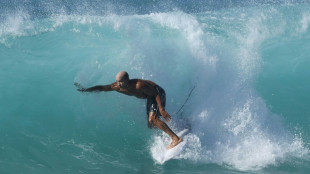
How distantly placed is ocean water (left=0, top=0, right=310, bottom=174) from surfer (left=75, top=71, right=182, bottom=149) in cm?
61

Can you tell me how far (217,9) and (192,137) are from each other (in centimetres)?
815

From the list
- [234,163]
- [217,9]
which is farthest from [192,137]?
[217,9]

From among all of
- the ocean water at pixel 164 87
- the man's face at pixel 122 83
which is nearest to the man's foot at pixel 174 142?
the ocean water at pixel 164 87

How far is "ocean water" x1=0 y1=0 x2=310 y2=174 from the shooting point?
21.9 ft

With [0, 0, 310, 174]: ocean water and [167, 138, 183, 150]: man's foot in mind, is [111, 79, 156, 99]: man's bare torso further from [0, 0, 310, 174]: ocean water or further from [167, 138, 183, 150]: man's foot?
[0, 0, 310, 174]: ocean water

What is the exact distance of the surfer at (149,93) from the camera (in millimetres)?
6086

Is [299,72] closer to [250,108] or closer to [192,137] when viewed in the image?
[250,108]

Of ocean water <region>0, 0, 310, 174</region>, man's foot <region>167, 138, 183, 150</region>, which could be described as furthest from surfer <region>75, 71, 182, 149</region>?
ocean water <region>0, 0, 310, 174</region>

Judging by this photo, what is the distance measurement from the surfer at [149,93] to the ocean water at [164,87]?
61cm

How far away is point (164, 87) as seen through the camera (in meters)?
8.32

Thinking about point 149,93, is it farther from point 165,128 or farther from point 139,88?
point 165,128

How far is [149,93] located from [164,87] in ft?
6.50

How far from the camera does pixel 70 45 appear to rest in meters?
9.59

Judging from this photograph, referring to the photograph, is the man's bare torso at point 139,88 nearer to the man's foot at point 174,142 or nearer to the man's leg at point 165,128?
the man's leg at point 165,128
